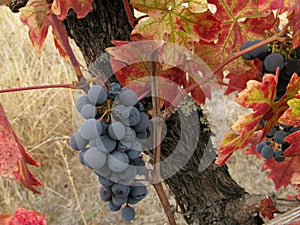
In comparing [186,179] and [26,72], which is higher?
[186,179]

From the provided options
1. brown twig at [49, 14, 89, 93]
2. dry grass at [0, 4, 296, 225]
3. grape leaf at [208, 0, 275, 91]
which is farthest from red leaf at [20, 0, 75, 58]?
dry grass at [0, 4, 296, 225]

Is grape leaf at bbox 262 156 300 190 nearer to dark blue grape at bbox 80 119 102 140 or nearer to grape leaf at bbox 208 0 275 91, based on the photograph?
grape leaf at bbox 208 0 275 91

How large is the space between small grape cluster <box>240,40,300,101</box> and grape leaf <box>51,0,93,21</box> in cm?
21

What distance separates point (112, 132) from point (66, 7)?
5.5 inches

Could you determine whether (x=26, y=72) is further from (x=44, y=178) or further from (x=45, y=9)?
(x=45, y=9)

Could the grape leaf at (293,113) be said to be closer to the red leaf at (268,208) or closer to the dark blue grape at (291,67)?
the dark blue grape at (291,67)

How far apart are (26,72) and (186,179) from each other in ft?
6.63

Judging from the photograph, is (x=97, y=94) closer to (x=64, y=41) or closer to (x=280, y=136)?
(x=64, y=41)

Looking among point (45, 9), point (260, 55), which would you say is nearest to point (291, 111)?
point (260, 55)

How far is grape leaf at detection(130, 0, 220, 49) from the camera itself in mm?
524

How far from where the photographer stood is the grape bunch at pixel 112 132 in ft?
1.66

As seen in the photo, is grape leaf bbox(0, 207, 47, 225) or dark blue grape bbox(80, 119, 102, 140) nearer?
dark blue grape bbox(80, 119, 102, 140)

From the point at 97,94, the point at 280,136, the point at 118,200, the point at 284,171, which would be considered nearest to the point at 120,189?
the point at 118,200

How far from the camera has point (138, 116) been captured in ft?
1.73
